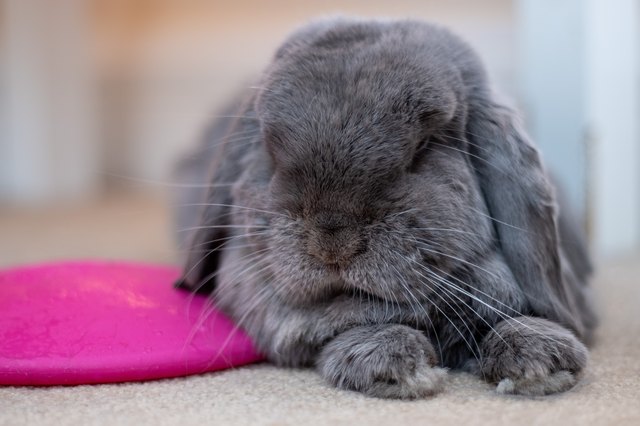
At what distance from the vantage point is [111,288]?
4.94 ft

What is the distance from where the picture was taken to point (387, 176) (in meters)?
1.19

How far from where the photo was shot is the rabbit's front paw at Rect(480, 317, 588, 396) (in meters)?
1.16

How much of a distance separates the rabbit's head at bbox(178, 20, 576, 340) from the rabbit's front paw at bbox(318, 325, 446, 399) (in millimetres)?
64

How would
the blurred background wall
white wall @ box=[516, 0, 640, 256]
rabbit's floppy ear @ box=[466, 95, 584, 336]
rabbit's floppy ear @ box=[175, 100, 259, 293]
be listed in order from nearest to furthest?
rabbit's floppy ear @ box=[466, 95, 584, 336], rabbit's floppy ear @ box=[175, 100, 259, 293], white wall @ box=[516, 0, 640, 256], the blurred background wall

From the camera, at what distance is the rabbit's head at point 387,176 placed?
1.17 m

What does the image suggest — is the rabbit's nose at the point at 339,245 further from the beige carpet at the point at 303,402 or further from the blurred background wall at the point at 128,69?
the blurred background wall at the point at 128,69

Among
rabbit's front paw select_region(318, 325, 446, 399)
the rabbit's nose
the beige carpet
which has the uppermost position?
the rabbit's nose

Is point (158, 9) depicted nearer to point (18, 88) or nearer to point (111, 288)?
point (18, 88)

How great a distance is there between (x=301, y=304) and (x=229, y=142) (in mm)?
395

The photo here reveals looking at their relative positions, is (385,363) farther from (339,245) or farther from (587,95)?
(587,95)

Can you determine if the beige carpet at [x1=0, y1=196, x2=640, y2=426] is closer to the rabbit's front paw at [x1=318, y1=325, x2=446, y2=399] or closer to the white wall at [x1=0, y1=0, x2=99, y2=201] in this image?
the rabbit's front paw at [x1=318, y1=325, x2=446, y2=399]

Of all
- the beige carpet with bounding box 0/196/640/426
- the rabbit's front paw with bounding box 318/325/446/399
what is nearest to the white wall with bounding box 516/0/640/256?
the beige carpet with bounding box 0/196/640/426

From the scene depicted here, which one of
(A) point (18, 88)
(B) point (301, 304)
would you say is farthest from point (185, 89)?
(B) point (301, 304)

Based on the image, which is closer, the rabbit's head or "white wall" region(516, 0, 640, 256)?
the rabbit's head
